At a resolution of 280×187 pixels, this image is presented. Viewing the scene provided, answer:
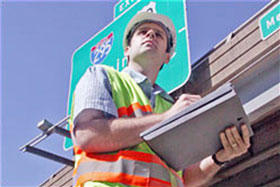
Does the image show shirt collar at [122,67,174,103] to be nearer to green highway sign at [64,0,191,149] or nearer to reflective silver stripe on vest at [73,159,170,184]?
reflective silver stripe on vest at [73,159,170,184]

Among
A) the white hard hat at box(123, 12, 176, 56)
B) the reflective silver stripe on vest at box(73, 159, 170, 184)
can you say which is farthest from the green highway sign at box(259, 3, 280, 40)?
the reflective silver stripe on vest at box(73, 159, 170, 184)

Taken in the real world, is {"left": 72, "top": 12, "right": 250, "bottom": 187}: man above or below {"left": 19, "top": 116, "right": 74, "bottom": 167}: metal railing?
below

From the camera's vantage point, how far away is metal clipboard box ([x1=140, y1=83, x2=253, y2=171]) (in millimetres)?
1429

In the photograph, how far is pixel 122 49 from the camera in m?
4.02

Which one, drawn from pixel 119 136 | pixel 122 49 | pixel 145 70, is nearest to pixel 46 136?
pixel 122 49

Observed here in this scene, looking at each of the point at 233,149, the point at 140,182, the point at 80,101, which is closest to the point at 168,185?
the point at 140,182

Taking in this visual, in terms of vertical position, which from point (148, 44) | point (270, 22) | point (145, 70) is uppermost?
point (270, 22)

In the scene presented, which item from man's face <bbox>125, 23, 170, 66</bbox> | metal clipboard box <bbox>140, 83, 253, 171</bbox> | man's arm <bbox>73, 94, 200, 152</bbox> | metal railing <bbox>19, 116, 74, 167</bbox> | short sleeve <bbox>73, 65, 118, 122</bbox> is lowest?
metal clipboard box <bbox>140, 83, 253, 171</bbox>

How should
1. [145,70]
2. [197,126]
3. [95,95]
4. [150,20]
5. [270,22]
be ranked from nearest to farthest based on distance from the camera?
[197,126], [95,95], [145,70], [150,20], [270,22]

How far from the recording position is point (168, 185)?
1.62 meters

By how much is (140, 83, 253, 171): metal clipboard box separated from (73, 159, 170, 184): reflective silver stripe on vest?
0.25 ft

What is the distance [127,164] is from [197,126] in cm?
30

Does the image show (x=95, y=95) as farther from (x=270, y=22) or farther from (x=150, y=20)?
(x=270, y=22)

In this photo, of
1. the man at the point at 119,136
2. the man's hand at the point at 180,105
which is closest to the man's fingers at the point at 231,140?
the man at the point at 119,136
